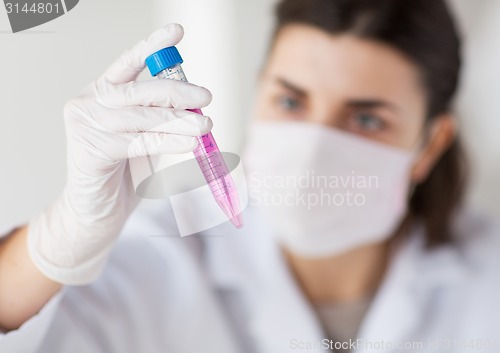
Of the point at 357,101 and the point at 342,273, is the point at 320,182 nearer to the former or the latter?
the point at 357,101

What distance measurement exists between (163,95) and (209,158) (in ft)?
0.25

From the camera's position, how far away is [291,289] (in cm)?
91

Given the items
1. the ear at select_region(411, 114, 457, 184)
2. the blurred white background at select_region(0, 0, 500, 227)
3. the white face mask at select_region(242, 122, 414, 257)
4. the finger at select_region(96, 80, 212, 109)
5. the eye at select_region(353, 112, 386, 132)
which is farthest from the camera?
the ear at select_region(411, 114, 457, 184)

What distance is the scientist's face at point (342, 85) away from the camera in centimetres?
83

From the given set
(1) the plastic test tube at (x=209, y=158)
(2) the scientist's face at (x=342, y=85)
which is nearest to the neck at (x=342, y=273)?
(2) the scientist's face at (x=342, y=85)

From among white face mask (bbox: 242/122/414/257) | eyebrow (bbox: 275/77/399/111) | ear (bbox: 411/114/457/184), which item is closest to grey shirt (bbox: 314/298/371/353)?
white face mask (bbox: 242/122/414/257)

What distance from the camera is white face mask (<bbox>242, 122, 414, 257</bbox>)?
29.7 inches

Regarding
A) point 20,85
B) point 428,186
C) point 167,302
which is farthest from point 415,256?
point 20,85

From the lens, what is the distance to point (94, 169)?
1.64 feet

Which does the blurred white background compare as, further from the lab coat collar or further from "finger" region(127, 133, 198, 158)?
the lab coat collar

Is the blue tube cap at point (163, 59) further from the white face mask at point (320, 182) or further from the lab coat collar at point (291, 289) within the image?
the lab coat collar at point (291, 289)

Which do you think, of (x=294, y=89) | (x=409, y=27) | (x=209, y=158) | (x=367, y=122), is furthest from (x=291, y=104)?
(x=209, y=158)

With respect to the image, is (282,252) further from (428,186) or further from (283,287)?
(428,186)

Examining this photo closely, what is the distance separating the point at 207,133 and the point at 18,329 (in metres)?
0.28
